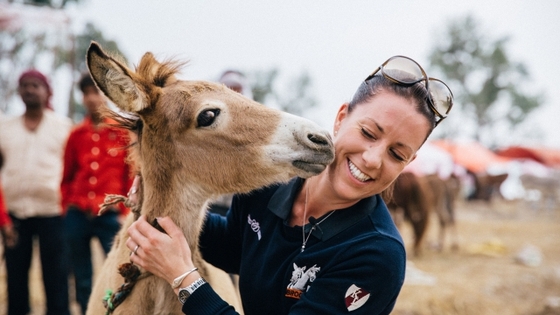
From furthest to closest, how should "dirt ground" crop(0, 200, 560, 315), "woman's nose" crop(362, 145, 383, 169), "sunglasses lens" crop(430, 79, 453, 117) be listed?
"dirt ground" crop(0, 200, 560, 315) → "sunglasses lens" crop(430, 79, 453, 117) → "woman's nose" crop(362, 145, 383, 169)

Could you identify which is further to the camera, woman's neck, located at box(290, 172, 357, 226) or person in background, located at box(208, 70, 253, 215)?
person in background, located at box(208, 70, 253, 215)

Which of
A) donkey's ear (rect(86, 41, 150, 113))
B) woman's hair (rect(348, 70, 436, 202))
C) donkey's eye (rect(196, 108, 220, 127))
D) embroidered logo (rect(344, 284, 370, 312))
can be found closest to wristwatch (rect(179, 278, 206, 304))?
embroidered logo (rect(344, 284, 370, 312))

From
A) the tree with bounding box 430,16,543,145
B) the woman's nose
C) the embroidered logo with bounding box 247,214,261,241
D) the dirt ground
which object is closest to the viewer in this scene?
the woman's nose

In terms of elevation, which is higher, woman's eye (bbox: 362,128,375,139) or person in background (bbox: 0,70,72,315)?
woman's eye (bbox: 362,128,375,139)

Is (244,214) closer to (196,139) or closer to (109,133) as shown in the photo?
(196,139)

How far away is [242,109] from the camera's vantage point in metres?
2.06

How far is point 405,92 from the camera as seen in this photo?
6.02ft

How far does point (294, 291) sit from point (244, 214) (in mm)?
614

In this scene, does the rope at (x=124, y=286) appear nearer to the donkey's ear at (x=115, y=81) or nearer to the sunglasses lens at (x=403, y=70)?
the donkey's ear at (x=115, y=81)

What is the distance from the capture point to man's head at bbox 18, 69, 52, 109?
14.5ft

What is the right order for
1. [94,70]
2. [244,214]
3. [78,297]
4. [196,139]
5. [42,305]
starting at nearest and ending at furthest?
[94,70] < [196,139] < [244,214] < [78,297] < [42,305]

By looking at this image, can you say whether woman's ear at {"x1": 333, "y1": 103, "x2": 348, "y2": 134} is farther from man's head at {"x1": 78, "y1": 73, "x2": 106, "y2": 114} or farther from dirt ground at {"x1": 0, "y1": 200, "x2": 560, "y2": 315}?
dirt ground at {"x1": 0, "y1": 200, "x2": 560, "y2": 315}

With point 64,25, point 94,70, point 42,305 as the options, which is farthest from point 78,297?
point 64,25

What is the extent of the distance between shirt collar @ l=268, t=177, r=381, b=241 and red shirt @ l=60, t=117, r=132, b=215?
247 centimetres
